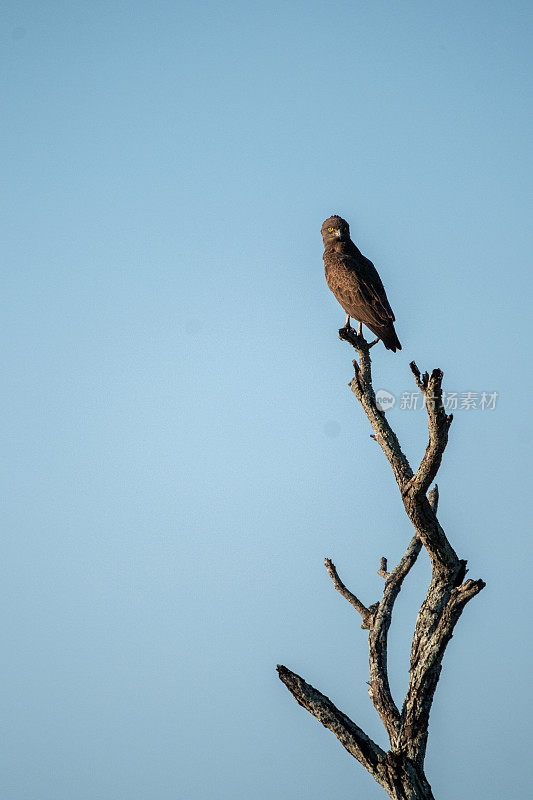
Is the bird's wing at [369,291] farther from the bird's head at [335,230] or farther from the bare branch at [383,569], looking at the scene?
the bare branch at [383,569]

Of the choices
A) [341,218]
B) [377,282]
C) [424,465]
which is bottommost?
[424,465]

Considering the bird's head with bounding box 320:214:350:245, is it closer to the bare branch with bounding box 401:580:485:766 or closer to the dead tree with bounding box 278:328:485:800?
the dead tree with bounding box 278:328:485:800

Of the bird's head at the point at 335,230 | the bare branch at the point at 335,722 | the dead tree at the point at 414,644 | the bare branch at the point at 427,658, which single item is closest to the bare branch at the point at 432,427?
the dead tree at the point at 414,644

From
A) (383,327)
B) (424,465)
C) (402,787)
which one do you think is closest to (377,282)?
(383,327)

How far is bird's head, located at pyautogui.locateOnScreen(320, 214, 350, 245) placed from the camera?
12992mm

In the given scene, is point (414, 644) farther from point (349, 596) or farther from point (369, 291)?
point (369, 291)

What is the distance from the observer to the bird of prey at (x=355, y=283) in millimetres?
11445

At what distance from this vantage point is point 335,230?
1305cm

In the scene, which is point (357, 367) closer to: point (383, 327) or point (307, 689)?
point (383, 327)

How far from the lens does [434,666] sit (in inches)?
325

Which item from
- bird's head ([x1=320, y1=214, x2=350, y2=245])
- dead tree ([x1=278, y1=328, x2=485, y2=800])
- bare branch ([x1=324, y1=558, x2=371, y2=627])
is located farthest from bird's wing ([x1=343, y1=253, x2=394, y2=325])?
bare branch ([x1=324, y1=558, x2=371, y2=627])

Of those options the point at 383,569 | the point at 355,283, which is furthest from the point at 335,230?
the point at 383,569

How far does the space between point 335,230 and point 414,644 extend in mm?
7233

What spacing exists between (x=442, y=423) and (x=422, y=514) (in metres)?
1.16
